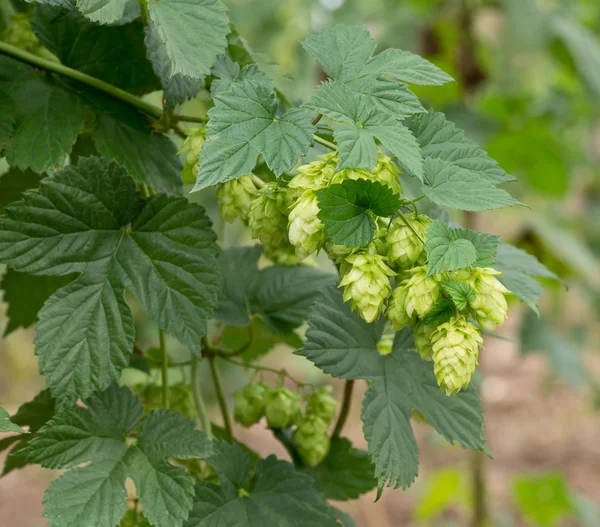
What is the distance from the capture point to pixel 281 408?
0.95 metres

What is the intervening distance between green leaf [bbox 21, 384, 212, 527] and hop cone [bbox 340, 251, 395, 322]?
0.26 metres

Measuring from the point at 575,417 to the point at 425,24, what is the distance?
346 cm

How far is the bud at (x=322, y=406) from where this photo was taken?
949 millimetres

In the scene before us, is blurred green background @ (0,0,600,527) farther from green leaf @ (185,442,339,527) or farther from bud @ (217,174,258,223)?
green leaf @ (185,442,339,527)

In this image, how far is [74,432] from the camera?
2.45 ft

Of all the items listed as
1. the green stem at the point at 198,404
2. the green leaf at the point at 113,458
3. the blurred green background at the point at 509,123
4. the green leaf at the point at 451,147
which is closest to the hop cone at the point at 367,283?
the green leaf at the point at 451,147

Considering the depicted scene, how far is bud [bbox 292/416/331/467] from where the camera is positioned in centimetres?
93

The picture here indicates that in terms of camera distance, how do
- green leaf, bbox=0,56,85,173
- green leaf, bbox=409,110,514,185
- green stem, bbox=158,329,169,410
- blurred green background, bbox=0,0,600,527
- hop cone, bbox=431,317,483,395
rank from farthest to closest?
blurred green background, bbox=0,0,600,527 < green stem, bbox=158,329,169,410 < green leaf, bbox=0,56,85,173 < green leaf, bbox=409,110,514,185 < hop cone, bbox=431,317,483,395

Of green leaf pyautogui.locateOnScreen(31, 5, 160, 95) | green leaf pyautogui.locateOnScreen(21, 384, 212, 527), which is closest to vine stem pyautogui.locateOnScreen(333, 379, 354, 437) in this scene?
green leaf pyautogui.locateOnScreen(21, 384, 212, 527)

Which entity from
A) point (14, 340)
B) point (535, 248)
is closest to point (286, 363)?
point (14, 340)

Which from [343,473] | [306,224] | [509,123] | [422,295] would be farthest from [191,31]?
[509,123]

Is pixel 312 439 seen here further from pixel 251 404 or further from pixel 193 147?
pixel 193 147

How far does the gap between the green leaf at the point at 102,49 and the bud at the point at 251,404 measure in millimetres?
424

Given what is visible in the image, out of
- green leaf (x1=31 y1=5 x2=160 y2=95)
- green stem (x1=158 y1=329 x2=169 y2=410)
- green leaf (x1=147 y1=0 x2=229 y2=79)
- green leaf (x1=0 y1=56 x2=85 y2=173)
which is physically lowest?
green stem (x1=158 y1=329 x2=169 y2=410)
